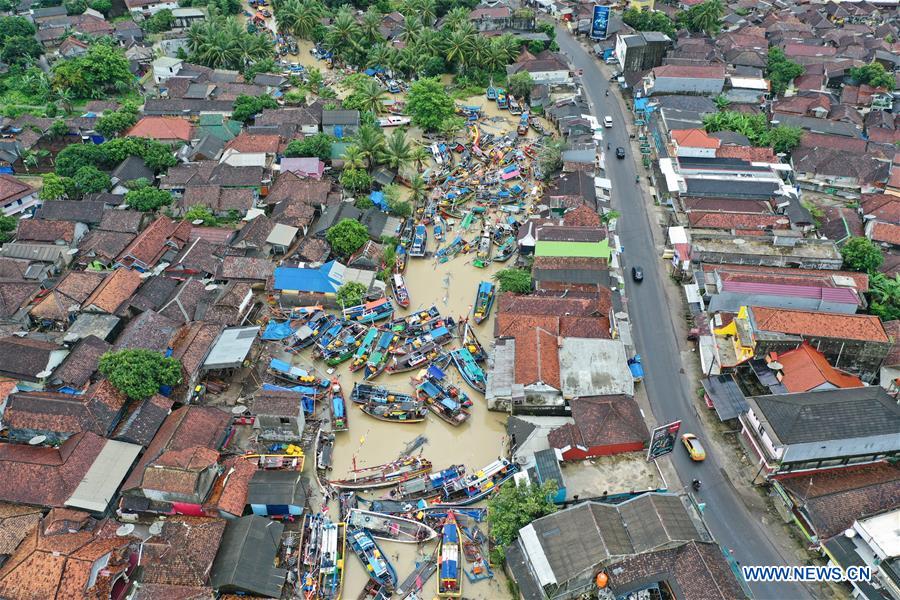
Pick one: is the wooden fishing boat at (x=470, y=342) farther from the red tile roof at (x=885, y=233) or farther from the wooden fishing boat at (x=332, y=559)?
the red tile roof at (x=885, y=233)

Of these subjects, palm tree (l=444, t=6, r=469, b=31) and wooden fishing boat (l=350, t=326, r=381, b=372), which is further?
palm tree (l=444, t=6, r=469, b=31)

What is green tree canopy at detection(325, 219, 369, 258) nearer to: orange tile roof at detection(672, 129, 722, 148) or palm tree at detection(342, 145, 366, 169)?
palm tree at detection(342, 145, 366, 169)

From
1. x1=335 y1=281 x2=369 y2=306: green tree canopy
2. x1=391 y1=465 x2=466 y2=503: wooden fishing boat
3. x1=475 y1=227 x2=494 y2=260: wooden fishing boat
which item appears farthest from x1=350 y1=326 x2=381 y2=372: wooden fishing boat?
x1=475 y1=227 x2=494 y2=260: wooden fishing boat

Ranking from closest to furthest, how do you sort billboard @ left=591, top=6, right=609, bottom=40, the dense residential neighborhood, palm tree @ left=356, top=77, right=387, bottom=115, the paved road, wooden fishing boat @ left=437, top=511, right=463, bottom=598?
wooden fishing boat @ left=437, top=511, right=463, bottom=598 → the dense residential neighborhood → the paved road → palm tree @ left=356, top=77, right=387, bottom=115 → billboard @ left=591, top=6, right=609, bottom=40

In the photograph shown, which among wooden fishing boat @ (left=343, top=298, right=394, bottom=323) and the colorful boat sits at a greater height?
wooden fishing boat @ (left=343, top=298, right=394, bottom=323)

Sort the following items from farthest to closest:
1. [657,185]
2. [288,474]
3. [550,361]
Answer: [657,185]
[550,361]
[288,474]

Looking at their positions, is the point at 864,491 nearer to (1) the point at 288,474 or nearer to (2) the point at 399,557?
(2) the point at 399,557

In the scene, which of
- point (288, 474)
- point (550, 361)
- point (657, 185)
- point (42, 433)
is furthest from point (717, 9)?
point (42, 433)
